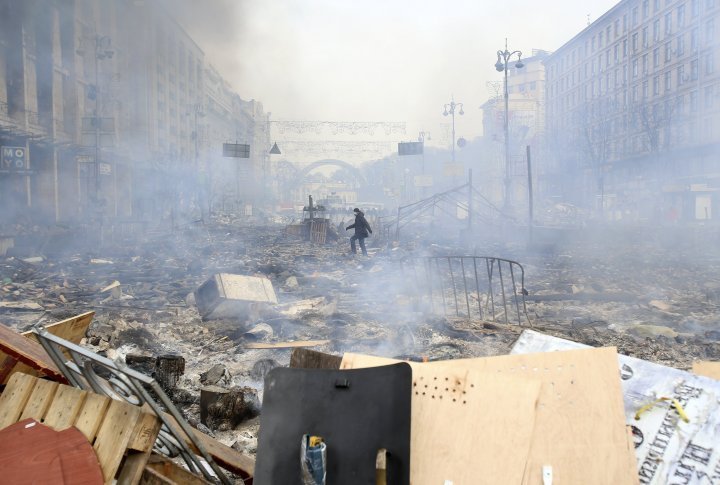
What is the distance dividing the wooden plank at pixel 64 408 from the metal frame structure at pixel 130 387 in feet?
0.34

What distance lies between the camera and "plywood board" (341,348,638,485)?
80.1 inches

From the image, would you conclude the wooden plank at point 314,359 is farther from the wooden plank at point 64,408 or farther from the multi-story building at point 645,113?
the multi-story building at point 645,113

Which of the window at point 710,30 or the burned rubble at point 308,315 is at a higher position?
the window at point 710,30

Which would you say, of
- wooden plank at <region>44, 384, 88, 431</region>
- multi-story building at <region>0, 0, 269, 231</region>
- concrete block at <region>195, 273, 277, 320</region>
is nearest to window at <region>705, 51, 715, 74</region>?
multi-story building at <region>0, 0, 269, 231</region>

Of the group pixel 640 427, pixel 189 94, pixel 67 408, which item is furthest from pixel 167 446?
pixel 189 94

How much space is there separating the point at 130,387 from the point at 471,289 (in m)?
8.09

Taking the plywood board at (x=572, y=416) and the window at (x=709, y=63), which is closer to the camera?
the plywood board at (x=572, y=416)

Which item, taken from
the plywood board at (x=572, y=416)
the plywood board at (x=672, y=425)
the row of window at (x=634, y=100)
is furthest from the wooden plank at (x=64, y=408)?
the row of window at (x=634, y=100)

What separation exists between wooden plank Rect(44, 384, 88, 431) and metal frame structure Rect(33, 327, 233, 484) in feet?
0.34

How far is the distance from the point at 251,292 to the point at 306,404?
17.3 feet

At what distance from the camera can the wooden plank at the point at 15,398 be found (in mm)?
2447

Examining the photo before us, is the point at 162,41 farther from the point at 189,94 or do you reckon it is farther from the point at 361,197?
the point at 361,197

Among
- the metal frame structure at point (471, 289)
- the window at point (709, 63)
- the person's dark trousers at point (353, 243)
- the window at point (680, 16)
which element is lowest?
the metal frame structure at point (471, 289)

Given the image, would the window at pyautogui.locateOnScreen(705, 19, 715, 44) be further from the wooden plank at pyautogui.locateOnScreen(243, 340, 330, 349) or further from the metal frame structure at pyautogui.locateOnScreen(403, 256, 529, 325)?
the wooden plank at pyautogui.locateOnScreen(243, 340, 330, 349)
